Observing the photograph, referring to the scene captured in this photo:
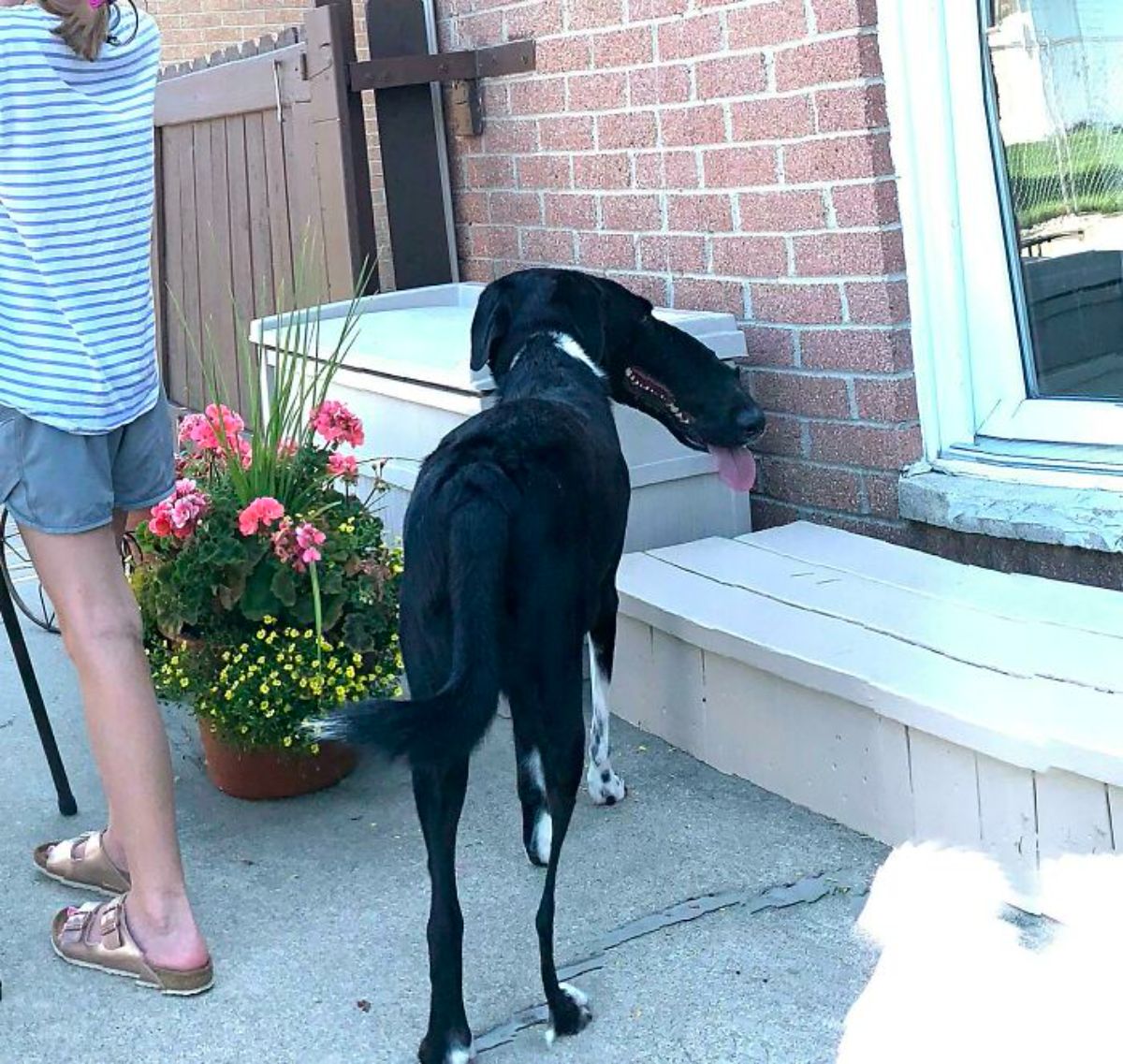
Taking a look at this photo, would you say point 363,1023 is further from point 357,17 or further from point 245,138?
point 357,17

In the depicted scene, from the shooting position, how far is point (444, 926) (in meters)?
2.69

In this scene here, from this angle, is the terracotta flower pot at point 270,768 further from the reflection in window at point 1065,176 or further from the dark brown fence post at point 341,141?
the dark brown fence post at point 341,141

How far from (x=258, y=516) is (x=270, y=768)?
0.63 meters

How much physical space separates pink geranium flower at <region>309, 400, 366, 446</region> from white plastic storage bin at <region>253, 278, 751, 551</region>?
0.32 meters

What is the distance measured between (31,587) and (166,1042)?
126 inches

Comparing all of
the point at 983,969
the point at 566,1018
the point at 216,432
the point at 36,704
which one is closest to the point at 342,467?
the point at 216,432

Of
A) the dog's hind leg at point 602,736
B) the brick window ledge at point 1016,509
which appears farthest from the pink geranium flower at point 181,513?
the brick window ledge at point 1016,509

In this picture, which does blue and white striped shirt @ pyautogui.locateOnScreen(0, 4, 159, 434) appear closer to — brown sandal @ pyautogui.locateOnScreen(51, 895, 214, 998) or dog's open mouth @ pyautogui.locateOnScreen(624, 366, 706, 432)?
brown sandal @ pyautogui.locateOnScreen(51, 895, 214, 998)

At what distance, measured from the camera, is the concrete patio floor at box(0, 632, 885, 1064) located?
279cm

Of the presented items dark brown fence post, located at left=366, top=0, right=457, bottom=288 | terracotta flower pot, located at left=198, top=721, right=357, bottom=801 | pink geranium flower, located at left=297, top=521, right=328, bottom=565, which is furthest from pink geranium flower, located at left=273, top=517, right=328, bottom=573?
dark brown fence post, located at left=366, top=0, right=457, bottom=288

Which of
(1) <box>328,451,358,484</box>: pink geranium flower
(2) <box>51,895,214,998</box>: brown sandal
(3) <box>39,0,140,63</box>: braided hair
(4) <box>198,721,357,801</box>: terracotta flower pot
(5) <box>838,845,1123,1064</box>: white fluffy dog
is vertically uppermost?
(3) <box>39,0,140,63</box>: braided hair

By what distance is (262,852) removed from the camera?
3580 millimetres

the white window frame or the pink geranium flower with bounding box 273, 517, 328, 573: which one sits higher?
the white window frame

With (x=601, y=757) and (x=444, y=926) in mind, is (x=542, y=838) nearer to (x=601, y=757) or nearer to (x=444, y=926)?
(x=601, y=757)
